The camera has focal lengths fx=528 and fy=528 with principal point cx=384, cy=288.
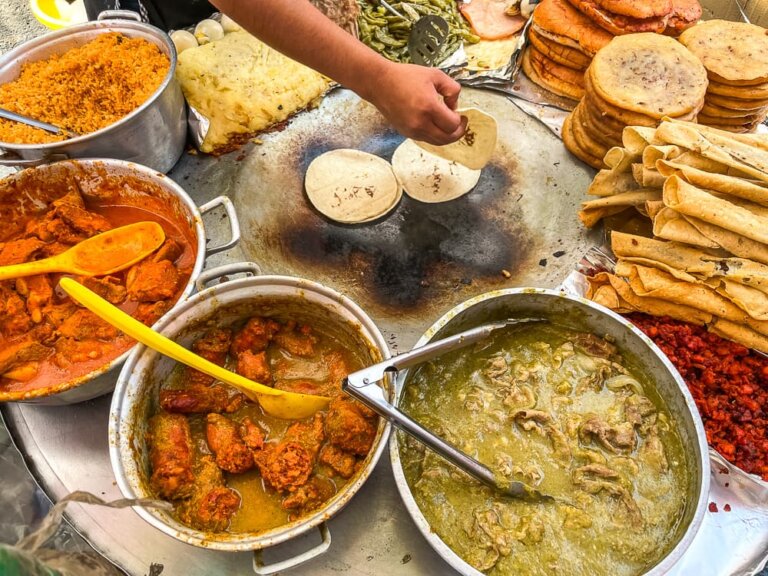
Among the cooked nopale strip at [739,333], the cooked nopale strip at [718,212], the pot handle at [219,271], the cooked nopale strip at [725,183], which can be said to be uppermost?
the cooked nopale strip at [725,183]

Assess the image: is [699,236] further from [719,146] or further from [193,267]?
[193,267]

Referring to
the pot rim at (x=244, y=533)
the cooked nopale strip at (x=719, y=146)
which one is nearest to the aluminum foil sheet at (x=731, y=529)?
the cooked nopale strip at (x=719, y=146)

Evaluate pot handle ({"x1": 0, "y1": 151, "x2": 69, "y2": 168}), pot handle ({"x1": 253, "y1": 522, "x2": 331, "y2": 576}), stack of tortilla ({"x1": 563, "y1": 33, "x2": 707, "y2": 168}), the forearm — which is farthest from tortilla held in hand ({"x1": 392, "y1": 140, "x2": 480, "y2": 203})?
pot handle ({"x1": 253, "y1": 522, "x2": 331, "y2": 576})

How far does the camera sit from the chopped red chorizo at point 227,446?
171cm

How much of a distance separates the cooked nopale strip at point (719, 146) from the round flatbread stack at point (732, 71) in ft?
2.18

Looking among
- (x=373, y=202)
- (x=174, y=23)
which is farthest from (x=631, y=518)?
(x=174, y=23)

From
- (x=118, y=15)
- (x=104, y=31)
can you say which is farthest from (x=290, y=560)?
(x=118, y=15)

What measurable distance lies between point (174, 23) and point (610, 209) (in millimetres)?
2915

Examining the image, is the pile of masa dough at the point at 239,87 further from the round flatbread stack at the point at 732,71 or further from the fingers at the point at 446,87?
the round flatbread stack at the point at 732,71

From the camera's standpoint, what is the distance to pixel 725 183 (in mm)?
2023

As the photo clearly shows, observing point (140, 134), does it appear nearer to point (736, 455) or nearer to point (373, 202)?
point (373, 202)

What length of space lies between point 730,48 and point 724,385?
186 cm

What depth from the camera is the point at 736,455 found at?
1.93 m

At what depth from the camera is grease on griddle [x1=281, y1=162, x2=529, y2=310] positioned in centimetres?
264
